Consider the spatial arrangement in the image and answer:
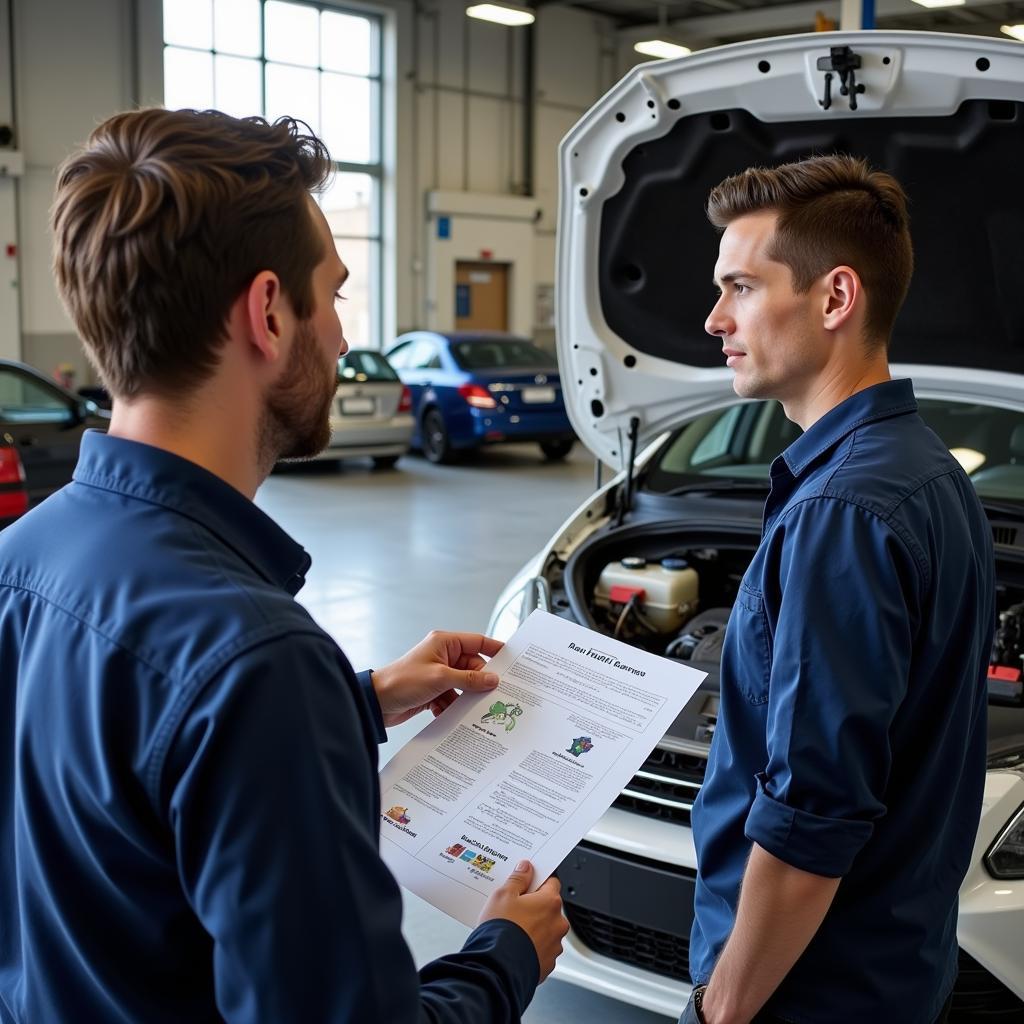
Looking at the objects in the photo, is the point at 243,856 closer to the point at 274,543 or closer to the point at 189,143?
the point at 274,543

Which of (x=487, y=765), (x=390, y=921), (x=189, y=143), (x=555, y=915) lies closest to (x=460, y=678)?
(x=487, y=765)

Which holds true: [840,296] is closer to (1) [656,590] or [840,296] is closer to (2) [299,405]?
(2) [299,405]

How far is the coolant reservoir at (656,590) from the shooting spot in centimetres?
323

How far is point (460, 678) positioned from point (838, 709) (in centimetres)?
52

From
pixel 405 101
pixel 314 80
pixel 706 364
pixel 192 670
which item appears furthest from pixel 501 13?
pixel 192 670

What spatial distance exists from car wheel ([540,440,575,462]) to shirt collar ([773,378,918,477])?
11.0 metres

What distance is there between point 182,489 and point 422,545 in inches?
282

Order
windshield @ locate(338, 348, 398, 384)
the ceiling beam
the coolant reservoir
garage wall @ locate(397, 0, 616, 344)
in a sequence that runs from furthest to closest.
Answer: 1. garage wall @ locate(397, 0, 616, 344)
2. the ceiling beam
3. windshield @ locate(338, 348, 398, 384)
4. the coolant reservoir

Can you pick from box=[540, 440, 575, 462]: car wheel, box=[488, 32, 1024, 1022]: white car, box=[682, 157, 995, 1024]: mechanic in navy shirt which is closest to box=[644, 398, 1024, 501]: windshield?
box=[488, 32, 1024, 1022]: white car

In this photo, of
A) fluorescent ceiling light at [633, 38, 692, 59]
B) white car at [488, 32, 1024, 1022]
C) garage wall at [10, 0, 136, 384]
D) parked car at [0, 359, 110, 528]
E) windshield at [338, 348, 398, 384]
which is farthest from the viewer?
fluorescent ceiling light at [633, 38, 692, 59]

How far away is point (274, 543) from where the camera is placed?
104 cm

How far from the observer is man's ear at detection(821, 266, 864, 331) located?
1518 millimetres

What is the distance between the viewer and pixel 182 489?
989mm

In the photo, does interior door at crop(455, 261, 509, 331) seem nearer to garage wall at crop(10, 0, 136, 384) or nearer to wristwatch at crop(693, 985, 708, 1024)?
garage wall at crop(10, 0, 136, 384)
